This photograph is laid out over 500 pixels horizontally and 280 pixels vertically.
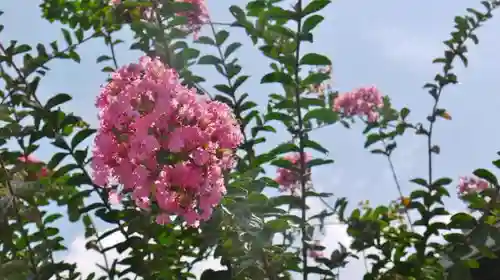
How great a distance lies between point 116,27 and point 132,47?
1.46ft

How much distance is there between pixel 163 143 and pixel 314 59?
2.87ft

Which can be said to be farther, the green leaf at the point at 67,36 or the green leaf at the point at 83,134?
the green leaf at the point at 67,36

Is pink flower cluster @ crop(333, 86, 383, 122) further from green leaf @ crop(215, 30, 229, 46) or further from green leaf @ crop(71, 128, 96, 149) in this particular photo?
green leaf @ crop(71, 128, 96, 149)

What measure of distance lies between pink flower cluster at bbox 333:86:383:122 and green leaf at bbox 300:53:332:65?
2.93 metres

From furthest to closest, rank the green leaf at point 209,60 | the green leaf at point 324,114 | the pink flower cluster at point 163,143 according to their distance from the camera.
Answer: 1. the green leaf at point 209,60
2. the green leaf at point 324,114
3. the pink flower cluster at point 163,143

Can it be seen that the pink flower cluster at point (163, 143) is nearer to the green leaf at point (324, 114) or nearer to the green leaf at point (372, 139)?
the green leaf at point (324, 114)

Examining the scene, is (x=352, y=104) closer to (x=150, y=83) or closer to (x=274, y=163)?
(x=274, y=163)

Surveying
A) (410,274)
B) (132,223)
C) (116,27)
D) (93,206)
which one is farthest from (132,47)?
(410,274)

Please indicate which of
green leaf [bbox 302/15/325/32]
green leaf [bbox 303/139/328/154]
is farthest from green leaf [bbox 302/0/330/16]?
green leaf [bbox 303/139/328/154]

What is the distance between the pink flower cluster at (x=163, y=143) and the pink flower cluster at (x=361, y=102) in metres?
3.61

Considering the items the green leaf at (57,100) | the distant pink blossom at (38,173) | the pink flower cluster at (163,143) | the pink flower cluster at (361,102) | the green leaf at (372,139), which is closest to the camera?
the pink flower cluster at (163,143)

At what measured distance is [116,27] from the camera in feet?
11.1

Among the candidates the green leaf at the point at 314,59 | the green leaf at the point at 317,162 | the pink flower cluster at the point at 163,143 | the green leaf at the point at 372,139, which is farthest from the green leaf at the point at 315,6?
the green leaf at the point at 372,139

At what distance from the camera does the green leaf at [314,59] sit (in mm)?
2475
